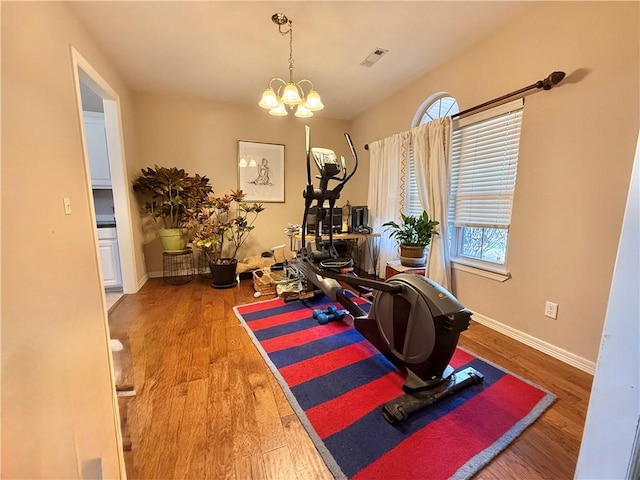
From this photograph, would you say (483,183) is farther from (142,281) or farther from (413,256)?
(142,281)

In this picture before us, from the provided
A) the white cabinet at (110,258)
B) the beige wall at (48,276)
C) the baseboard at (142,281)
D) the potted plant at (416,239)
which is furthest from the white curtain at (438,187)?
the white cabinet at (110,258)

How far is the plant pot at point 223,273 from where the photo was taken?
337 cm

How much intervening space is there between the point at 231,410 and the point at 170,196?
2.84 m

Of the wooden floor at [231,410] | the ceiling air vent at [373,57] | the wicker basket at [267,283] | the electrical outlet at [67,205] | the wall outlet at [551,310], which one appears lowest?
the wooden floor at [231,410]

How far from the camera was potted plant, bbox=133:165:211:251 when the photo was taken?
3.32 m

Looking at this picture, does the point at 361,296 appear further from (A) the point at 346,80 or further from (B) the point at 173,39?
(B) the point at 173,39

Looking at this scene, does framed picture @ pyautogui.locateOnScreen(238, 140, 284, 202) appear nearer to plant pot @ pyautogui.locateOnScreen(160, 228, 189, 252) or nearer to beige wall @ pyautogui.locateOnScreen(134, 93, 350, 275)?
beige wall @ pyautogui.locateOnScreen(134, 93, 350, 275)

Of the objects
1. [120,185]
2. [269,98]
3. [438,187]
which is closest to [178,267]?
[120,185]

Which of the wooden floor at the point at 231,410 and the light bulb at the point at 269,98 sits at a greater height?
the light bulb at the point at 269,98

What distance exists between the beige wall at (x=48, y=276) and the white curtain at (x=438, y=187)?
8.86 feet

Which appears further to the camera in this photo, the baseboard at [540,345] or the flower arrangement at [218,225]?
the flower arrangement at [218,225]

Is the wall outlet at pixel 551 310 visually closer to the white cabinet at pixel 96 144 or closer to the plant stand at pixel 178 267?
the plant stand at pixel 178 267

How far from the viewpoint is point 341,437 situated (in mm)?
1234

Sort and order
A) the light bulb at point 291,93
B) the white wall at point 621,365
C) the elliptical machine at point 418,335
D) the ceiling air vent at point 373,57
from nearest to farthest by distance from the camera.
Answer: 1. the white wall at point 621,365
2. the elliptical machine at point 418,335
3. the light bulb at point 291,93
4. the ceiling air vent at point 373,57
